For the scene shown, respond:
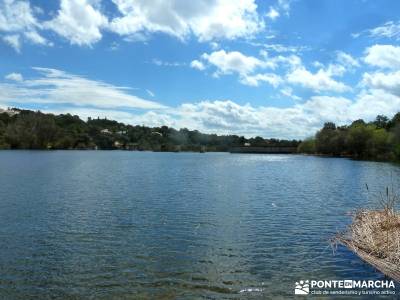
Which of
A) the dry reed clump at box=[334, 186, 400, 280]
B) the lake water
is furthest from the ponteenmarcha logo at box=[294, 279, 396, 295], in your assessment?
the dry reed clump at box=[334, 186, 400, 280]

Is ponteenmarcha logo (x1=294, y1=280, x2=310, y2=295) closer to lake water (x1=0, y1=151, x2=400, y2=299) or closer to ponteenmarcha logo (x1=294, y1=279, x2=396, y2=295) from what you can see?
ponteenmarcha logo (x1=294, y1=279, x2=396, y2=295)

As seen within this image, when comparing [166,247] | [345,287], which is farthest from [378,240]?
[166,247]

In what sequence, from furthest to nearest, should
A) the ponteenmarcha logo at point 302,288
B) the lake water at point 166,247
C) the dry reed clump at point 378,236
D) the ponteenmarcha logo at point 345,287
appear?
the dry reed clump at point 378,236
the lake water at point 166,247
the ponteenmarcha logo at point 345,287
the ponteenmarcha logo at point 302,288

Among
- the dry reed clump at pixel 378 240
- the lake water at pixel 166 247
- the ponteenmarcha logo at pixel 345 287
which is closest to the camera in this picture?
the ponteenmarcha logo at pixel 345 287

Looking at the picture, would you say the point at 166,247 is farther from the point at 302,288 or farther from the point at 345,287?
the point at 345,287

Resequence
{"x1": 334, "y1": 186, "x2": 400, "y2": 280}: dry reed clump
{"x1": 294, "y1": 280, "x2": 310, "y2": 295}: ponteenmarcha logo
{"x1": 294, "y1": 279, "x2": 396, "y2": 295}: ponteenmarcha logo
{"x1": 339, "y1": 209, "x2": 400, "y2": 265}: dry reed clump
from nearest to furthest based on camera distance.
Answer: {"x1": 294, "y1": 280, "x2": 310, "y2": 295}: ponteenmarcha logo
{"x1": 294, "y1": 279, "x2": 396, "y2": 295}: ponteenmarcha logo
{"x1": 334, "y1": 186, "x2": 400, "y2": 280}: dry reed clump
{"x1": 339, "y1": 209, "x2": 400, "y2": 265}: dry reed clump

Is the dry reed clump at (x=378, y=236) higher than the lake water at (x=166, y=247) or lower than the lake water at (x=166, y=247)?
higher

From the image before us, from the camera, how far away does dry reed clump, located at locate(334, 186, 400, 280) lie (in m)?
19.5

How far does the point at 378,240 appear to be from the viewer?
2209cm

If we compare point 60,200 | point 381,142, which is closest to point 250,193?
point 60,200

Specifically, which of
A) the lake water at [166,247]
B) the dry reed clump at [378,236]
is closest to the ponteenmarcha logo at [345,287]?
the lake water at [166,247]

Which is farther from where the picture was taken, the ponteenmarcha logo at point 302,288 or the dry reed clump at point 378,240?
the dry reed clump at point 378,240

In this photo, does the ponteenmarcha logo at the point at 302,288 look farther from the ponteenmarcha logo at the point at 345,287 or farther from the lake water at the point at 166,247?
the lake water at the point at 166,247

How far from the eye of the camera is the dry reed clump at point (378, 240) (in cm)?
1955
